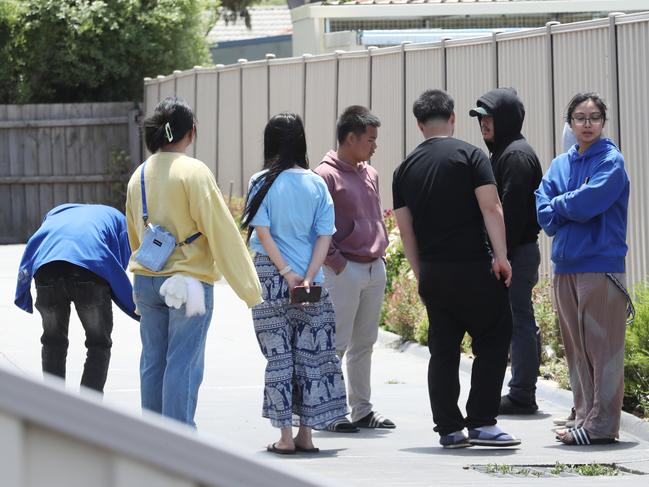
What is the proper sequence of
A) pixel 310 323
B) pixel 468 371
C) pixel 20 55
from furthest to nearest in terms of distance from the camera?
pixel 20 55 → pixel 468 371 → pixel 310 323

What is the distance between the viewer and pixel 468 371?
1062 cm

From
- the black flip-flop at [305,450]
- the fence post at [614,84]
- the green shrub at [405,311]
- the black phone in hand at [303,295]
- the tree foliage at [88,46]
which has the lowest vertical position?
the black flip-flop at [305,450]

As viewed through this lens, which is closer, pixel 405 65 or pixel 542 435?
pixel 542 435

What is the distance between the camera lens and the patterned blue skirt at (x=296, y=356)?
7.46 metres

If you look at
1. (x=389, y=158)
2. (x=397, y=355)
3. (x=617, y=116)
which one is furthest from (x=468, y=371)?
(x=389, y=158)

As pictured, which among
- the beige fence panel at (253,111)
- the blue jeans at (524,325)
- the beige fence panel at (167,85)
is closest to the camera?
the blue jeans at (524,325)

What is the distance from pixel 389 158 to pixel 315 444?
807cm

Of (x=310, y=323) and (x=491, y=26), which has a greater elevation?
(x=491, y=26)

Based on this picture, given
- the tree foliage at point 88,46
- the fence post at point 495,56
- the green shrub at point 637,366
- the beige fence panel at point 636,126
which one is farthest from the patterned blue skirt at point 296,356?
the tree foliage at point 88,46

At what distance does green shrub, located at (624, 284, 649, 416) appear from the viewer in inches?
336

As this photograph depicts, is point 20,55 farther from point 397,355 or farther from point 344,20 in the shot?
point 397,355

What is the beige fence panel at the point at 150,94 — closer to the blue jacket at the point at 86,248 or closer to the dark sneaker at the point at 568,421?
the blue jacket at the point at 86,248

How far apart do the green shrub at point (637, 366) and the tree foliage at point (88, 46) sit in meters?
17.3

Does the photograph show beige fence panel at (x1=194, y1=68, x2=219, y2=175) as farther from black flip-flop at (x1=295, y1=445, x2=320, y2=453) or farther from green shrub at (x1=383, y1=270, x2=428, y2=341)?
black flip-flop at (x1=295, y1=445, x2=320, y2=453)
